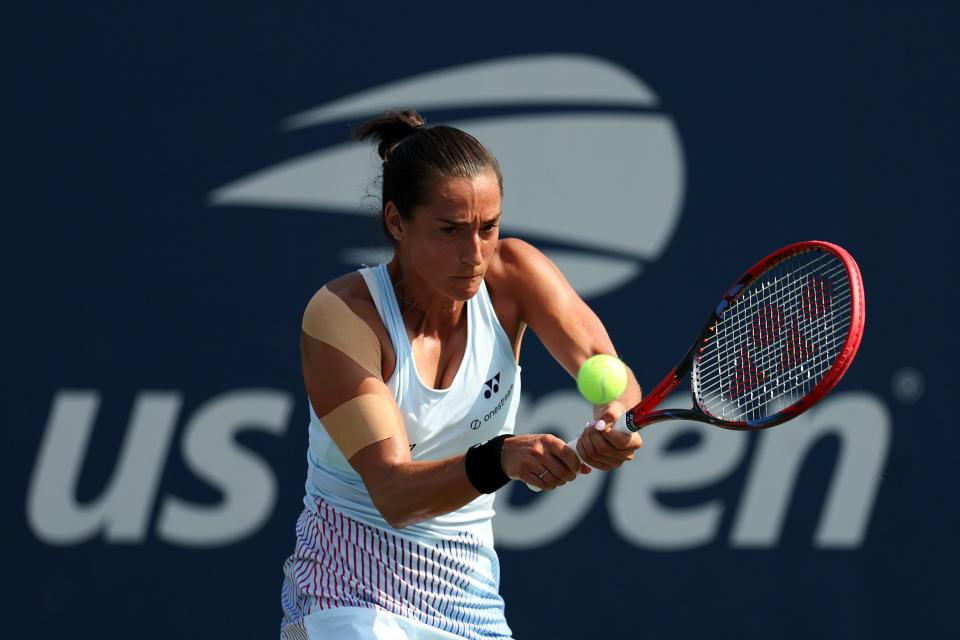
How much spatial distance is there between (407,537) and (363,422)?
324 millimetres

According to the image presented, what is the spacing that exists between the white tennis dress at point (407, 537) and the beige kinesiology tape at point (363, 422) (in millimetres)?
134

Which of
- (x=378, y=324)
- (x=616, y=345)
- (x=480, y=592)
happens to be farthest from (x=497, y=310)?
(x=616, y=345)

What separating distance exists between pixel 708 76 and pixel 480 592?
7.64 ft

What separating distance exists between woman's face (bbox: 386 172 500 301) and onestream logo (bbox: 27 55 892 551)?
1.87 metres

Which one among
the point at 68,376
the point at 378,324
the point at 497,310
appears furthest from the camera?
the point at 68,376

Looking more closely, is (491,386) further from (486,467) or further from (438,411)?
(486,467)

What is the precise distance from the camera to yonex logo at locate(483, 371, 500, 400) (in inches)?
114

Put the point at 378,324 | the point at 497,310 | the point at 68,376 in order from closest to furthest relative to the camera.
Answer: the point at 378,324 < the point at 497,310 < the point at 68,376

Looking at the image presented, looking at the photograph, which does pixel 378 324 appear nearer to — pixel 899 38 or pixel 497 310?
pixel 497 310

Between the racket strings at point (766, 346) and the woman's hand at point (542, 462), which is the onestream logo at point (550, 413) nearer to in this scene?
the racket strings at point (766, 346)

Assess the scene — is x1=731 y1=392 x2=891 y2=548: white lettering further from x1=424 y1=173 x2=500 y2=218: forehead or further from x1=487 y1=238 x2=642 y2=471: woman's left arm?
Result: x1=424 y1=173 x2=500 y2=218: forehead

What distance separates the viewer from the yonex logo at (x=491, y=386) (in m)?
2.89

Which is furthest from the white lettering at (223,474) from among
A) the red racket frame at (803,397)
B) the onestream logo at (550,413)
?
the red racket frame at (803,397)

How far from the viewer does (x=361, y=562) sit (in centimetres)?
284
